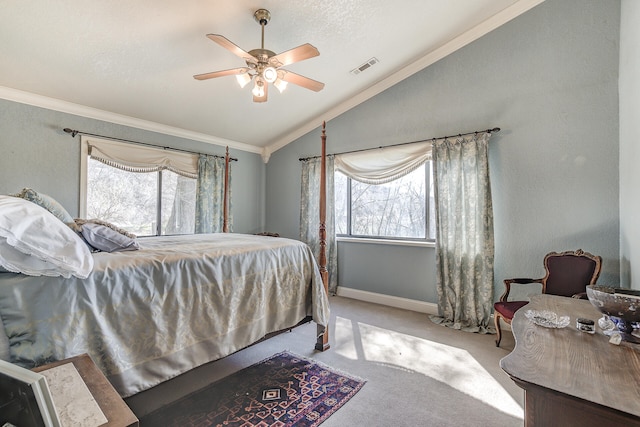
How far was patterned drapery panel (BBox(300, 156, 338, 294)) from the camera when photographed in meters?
4.52

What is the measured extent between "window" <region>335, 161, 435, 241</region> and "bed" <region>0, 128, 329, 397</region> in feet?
6.83

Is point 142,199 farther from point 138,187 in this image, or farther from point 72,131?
point 72,131

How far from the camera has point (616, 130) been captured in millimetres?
2639

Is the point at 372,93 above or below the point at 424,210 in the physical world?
above

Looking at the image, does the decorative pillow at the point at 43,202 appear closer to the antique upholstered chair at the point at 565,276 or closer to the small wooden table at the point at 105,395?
the small wooden table at the point at 105,395

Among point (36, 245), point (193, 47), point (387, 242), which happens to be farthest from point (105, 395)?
point (387, 242)

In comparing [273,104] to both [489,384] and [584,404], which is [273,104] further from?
[584,404]

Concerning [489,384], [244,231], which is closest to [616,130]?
[489,384]

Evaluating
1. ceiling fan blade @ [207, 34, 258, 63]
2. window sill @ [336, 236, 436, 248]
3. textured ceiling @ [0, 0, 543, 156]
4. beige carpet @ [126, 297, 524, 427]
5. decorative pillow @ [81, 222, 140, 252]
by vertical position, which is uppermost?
textured ceiling @ [0, 0, 543, 156]

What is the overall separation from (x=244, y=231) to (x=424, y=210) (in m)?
3.15

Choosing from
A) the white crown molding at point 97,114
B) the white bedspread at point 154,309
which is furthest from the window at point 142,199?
the white bedspread at point 154,309

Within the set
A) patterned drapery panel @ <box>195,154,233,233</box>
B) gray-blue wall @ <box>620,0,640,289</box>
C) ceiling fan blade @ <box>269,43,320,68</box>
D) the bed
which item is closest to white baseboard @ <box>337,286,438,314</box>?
gray-blue wall @ <box>620,0,640,289</box>

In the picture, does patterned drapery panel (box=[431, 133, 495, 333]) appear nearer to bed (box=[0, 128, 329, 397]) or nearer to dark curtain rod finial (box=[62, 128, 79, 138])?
bed (box=[0, 128, 329, 397])

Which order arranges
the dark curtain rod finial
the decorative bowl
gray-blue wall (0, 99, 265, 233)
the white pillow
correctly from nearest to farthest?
the decorative bowl < the white pillow < gray-blue wall (0, 99, 265, 233) < the dark curtain rod finial
